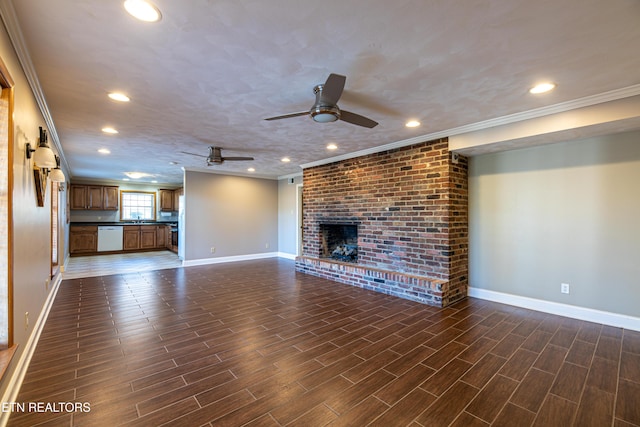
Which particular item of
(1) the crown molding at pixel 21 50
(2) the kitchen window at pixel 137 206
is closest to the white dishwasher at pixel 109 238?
(2) the kitchen window at pixel 137 206

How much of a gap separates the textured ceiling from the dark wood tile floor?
2402 mm

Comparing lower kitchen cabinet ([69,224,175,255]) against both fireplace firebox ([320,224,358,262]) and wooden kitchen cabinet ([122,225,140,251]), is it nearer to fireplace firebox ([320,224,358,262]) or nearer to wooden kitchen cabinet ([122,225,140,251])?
wooden kitchen cabinet ([122,225,140,251])

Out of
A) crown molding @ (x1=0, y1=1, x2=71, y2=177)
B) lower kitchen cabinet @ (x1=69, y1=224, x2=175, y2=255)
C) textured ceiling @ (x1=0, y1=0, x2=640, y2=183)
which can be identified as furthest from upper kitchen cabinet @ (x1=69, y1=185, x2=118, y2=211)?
crown molding @ (x1=0, y1=1, x2=71, y2=177)

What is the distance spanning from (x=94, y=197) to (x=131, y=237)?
1.72m

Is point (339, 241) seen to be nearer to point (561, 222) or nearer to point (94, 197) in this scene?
point (561, 222)

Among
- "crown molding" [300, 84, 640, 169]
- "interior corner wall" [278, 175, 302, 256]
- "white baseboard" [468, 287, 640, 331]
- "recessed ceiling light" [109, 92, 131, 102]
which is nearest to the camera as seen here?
"crown molding" [300, 84, 640, 169]

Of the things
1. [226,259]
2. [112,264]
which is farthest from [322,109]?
[112,264]

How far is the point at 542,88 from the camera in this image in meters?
2.57

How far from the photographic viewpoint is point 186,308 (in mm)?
3744

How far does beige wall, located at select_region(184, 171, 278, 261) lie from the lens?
7.04 m

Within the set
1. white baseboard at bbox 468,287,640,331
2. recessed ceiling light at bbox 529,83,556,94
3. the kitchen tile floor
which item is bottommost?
the kitchen tile floor

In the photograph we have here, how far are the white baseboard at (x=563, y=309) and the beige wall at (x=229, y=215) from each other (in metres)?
5.67

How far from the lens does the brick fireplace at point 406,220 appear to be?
3959mm

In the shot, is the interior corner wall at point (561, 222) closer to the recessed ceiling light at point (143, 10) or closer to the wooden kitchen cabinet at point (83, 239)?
the recessed ceiling light at point (143, 10)
